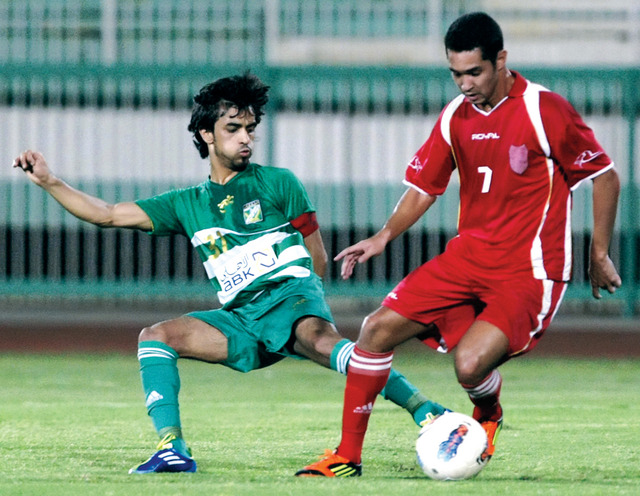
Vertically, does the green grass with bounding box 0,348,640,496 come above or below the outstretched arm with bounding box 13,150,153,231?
below

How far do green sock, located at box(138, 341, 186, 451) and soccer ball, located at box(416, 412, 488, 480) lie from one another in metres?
0.94

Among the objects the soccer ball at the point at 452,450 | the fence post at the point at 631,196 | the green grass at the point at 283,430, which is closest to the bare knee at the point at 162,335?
the green grass at the point at 283,430

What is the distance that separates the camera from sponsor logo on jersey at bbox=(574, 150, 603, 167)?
4.75 meters

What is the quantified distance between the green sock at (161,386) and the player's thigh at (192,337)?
2.0 inches

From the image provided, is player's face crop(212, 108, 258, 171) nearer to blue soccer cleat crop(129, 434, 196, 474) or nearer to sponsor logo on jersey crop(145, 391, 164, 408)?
sponsor logo on jersey crop(145, 391, 164, 408)

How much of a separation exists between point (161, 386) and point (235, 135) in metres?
1.19

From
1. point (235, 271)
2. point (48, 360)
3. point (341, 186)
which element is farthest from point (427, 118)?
point (235, 271)

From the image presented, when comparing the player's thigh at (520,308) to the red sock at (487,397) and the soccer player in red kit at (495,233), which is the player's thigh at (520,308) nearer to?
the soccer player in red kit at (495,233)

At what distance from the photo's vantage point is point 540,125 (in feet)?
15.6

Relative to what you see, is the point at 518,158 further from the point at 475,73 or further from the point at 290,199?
the point at 290,199

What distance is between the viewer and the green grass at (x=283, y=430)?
14.6ft

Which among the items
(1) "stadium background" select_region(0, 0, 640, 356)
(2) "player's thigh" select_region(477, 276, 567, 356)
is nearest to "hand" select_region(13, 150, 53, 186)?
(2) "player's thigh" select_region(477, 276, 567, 356)

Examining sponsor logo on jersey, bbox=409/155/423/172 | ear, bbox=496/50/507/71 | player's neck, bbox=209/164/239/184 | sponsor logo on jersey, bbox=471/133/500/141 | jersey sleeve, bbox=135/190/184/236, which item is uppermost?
ear, bbox=496/50/507/71

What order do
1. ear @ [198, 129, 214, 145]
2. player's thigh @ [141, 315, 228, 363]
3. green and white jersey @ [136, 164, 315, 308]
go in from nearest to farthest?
1. player's thigh @ [141, 315, 228, 363]
2. green and white jersey @ [136, 164, 315, 308]
3. ear @ [198, 129, 214, 145]
